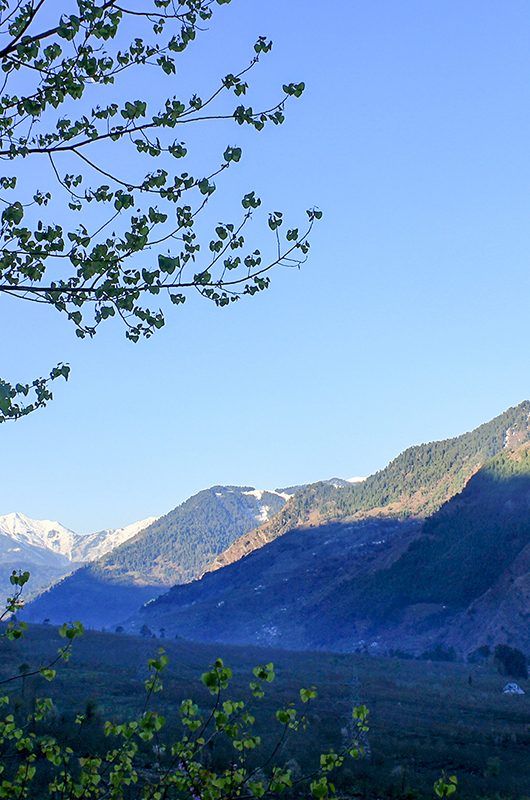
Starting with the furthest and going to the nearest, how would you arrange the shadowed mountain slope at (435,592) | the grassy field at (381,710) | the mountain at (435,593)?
the shadowed mountain slope at (435,592) < the mountain at (435,593) < the grassy field at (381,710)

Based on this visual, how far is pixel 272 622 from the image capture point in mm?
184875

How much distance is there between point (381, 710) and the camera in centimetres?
4350

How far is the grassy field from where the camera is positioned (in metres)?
24.2

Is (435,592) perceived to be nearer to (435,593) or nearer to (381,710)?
(435,593)

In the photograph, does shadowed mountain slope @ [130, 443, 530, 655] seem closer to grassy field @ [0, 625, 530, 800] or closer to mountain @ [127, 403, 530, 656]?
mountain @ [127, 403, 530, 656]

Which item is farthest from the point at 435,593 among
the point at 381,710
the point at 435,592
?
the point at 381,710

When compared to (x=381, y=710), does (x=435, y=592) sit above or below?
below

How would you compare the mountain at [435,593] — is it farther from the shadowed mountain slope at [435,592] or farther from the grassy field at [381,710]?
the grassy field at [381,710]

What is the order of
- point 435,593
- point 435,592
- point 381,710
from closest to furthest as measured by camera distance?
point 381,710 → point 435,593 → point 435,592

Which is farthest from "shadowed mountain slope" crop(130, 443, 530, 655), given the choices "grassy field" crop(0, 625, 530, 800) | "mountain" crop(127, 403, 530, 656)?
"grassy field" crop(0, 625, 530, 800)

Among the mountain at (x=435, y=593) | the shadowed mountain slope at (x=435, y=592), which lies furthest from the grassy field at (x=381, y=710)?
the shadowed mountain slope at (x=435, y=592)

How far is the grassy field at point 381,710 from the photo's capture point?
2423 centimetres

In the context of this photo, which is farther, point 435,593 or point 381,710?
point 435,593

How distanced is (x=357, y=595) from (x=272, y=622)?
26.1m
